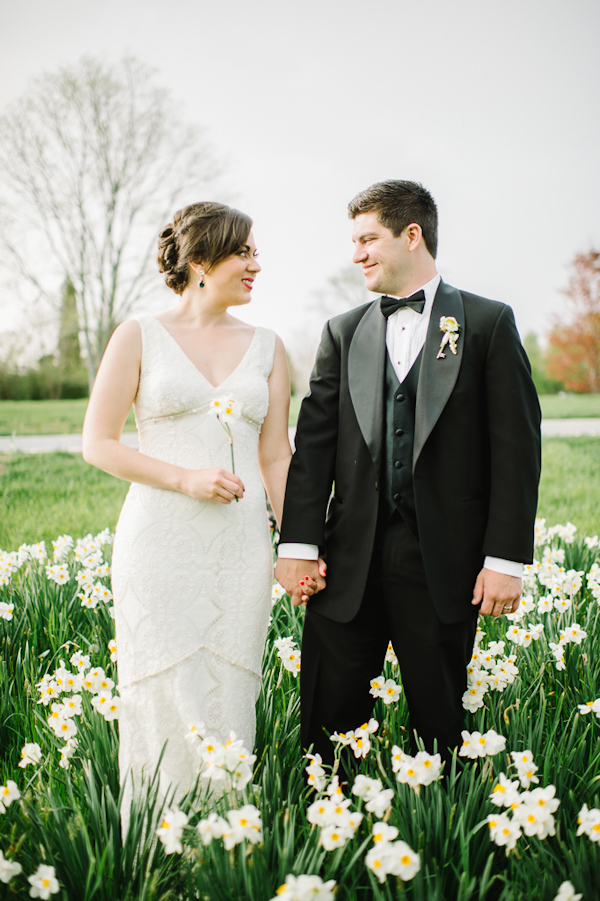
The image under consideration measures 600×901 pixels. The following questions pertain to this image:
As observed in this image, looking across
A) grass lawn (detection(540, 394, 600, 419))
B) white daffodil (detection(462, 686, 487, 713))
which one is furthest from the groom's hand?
grass lawn (detection(540, 394, 600, 419))

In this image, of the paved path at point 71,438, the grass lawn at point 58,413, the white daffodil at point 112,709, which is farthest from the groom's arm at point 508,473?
the grass lawn at point 58,413

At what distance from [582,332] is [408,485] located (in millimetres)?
17982

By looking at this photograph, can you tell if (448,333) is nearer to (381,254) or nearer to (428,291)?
(428,291)

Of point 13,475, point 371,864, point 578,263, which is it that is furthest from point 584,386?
point 371,864

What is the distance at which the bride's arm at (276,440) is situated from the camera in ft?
8.88

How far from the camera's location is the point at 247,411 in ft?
8.36

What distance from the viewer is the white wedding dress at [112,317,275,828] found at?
93.1 inches

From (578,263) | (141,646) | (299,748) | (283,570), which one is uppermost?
(578,263)

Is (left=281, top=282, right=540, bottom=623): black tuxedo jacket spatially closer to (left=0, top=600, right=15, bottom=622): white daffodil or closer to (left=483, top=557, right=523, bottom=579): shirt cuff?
(left=483, top=557, right=523, bottom=579): shirt cuff

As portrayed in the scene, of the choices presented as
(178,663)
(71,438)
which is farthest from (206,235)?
(71,438)

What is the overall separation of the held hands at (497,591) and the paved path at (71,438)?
946cm

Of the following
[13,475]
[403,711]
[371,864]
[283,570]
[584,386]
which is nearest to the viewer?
[371,864]

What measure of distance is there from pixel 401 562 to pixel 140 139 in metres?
14.7

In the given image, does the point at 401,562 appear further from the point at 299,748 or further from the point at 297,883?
the point at 297,883
